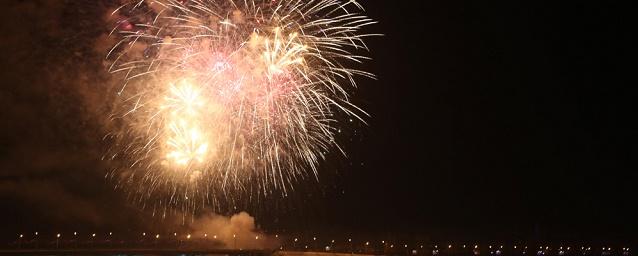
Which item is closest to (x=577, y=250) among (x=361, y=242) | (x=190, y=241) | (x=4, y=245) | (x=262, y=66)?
(x=361, y=242)

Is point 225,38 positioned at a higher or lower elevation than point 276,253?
higher

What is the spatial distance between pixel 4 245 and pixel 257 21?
189 feet

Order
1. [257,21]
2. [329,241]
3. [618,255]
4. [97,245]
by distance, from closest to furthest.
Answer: [257,21], [97,245], [329,241], [618,255]

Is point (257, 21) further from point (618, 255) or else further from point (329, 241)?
point (618, 255)

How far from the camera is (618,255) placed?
108 metres

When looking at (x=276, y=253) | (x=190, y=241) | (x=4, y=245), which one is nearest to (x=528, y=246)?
(x=190, y=241)

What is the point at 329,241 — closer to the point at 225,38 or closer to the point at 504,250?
the point at 504,250

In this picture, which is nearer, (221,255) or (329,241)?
(221,255)

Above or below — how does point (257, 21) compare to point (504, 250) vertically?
above

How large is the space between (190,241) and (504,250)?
191 feet

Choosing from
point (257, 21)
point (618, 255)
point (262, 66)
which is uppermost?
point (257, 21)

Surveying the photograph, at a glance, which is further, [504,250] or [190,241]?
[504,250]

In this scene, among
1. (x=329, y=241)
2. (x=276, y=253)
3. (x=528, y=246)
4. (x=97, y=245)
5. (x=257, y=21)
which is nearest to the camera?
(x=257, y=21)

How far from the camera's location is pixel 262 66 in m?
20.6
